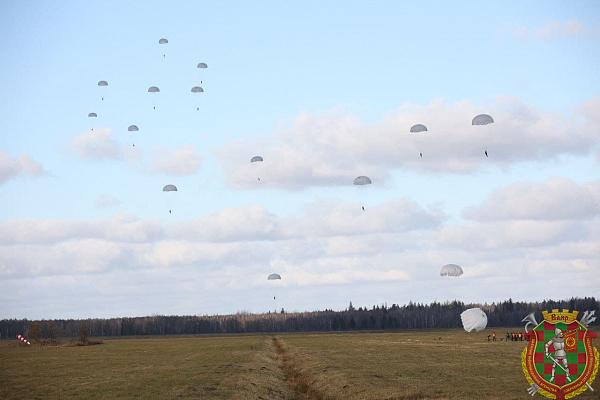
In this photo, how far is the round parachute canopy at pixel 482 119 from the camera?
68062mm

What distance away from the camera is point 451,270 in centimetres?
10638

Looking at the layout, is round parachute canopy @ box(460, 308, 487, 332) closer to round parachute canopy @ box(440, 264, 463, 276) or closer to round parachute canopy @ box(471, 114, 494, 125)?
round parachute canopy @ box(440, 264, 463, 276)

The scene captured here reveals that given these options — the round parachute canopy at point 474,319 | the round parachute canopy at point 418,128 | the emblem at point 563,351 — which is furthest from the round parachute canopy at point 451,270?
the emblem at point 563,351

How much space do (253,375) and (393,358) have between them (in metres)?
20.2

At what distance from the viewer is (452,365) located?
5700 cm

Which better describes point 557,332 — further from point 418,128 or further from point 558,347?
point 418,128

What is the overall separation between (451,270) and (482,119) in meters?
41.2

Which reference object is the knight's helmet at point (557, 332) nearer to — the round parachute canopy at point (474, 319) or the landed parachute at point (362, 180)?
the landed parachute at point (362, 180)

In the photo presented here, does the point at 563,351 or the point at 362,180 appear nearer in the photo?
the point at 563,351

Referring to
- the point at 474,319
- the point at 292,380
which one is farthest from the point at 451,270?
the point at 292,380

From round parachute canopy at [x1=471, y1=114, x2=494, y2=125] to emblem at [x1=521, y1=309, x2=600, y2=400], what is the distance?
41997 mm

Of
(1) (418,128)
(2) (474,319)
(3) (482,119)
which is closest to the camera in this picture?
(3) (482,119)

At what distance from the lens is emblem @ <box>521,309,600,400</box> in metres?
27.0

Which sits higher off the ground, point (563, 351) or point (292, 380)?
point (563, 351)
